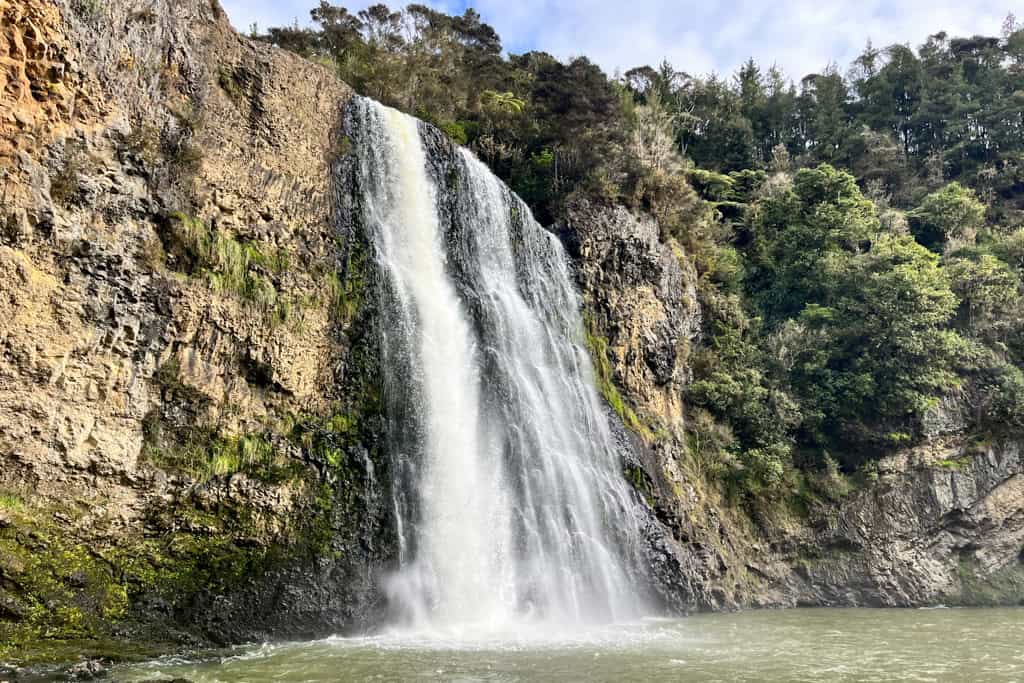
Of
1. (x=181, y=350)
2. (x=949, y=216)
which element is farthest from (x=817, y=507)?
(x=181, y=350)

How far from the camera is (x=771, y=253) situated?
29156 millimetres

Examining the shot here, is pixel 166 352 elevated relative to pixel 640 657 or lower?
elevated

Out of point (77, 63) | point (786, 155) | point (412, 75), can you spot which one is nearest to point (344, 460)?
point (77, 63)

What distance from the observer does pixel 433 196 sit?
17.8 m

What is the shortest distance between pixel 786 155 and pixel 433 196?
27281 mm

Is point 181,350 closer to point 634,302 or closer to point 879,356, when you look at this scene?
point 634,302

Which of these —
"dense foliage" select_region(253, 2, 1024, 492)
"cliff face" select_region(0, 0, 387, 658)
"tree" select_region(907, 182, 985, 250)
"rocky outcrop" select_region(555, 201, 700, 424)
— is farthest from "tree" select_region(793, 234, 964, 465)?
"cliff face" select_region(0, 0, 387, 658)

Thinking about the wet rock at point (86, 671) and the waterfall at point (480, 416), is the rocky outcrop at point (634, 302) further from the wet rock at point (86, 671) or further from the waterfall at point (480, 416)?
the wet rock at point (86, 671)

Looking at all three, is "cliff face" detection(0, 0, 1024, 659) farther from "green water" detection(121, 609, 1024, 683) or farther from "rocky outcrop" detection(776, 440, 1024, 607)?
"rocky outcrop" detection(776, 440, 1024, 607)

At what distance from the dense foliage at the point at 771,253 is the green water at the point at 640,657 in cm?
818

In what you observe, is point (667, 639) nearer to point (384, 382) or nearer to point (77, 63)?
point (384, 382)

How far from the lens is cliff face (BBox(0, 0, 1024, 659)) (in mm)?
9883

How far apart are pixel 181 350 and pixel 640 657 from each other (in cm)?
890

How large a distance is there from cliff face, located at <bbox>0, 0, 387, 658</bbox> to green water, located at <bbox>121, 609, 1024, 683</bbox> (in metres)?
1.45
